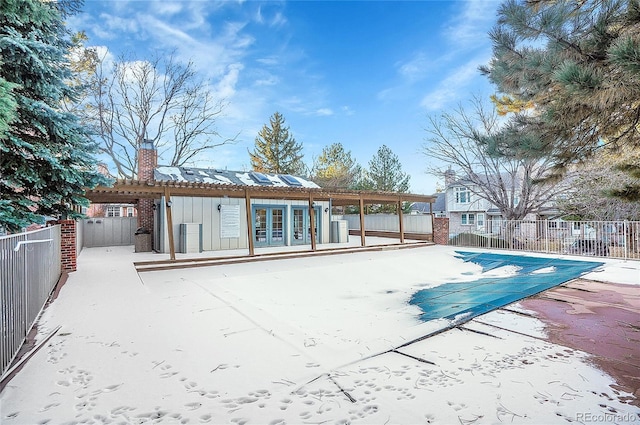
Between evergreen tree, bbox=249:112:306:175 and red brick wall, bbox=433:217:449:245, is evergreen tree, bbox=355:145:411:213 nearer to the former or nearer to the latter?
evergreen tree, bbox=249:112:306:175

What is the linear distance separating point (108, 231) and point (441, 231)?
15389 mm

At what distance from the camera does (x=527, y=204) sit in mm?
17266

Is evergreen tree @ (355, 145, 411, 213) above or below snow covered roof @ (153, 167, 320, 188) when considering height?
above

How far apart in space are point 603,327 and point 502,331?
147 cm

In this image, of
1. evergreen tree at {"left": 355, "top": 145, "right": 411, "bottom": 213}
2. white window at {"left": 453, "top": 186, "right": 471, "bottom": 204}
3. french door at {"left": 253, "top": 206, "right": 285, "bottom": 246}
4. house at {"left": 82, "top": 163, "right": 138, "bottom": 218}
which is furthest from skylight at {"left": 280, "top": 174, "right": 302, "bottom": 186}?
white window at {"left": 453, "top": 186, "right": 471, "bottom": 204}

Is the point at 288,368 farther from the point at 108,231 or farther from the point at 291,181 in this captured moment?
the point at 108,231

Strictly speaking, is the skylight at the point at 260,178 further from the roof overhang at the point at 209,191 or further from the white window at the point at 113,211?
the white window at the point at 113,211

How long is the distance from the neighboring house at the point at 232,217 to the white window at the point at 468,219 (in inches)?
727

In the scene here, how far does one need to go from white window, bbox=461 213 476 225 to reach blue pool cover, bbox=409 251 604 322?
1875cm

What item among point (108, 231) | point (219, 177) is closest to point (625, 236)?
point (219, 177)

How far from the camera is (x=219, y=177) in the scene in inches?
576

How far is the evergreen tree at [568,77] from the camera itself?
7.71 ft

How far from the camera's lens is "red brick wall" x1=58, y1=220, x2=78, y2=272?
281 inches

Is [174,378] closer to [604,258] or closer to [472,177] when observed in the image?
[604,258]
